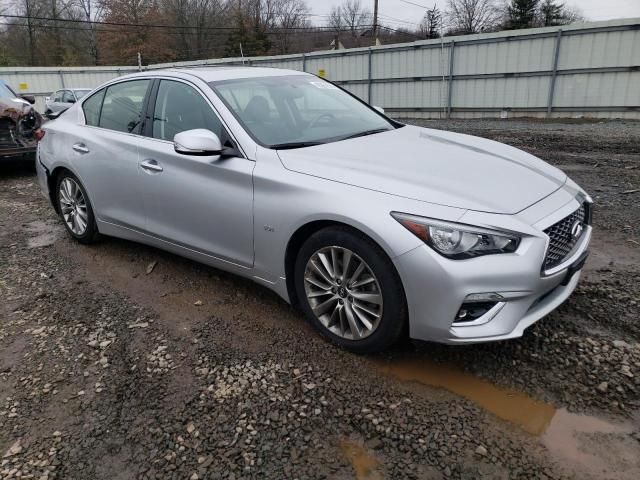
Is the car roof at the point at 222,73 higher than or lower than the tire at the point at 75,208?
higher

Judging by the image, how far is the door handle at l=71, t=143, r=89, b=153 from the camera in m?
4.53

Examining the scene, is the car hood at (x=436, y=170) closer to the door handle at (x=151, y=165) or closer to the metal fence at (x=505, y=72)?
the door handle at (x=151, y=165)

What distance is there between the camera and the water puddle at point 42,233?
5.34m

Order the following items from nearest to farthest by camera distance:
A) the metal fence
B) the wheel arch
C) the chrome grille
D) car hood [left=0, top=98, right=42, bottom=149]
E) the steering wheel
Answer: the chrome grille < the steering wheel < the wheel arch < car hood [left=0, top=98, right=42, bottom=149] < the metal fence

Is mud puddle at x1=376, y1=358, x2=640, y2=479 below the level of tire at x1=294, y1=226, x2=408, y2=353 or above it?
below

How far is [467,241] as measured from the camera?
8.18 ft

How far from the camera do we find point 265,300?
3775 mm

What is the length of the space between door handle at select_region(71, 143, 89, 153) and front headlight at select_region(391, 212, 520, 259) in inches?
133

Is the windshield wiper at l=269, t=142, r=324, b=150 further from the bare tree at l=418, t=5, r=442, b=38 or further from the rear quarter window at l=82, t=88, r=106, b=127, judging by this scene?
the bare tree at l=418, t=5, r=442, b=38

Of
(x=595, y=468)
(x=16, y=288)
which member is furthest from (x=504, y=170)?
(x=16, y=288)

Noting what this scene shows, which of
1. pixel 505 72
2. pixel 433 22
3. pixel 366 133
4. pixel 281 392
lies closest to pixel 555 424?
pixel 281 392

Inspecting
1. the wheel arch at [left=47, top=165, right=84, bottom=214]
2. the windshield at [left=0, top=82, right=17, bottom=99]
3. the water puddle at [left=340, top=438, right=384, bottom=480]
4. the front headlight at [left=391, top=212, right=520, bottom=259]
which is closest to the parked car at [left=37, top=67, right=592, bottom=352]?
the front headlight at [left=391, top=212, right=520, bottom=259]

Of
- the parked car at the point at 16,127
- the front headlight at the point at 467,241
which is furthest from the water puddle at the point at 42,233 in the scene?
the front headlight at the point at 467,241

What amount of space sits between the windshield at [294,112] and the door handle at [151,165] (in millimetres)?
703
